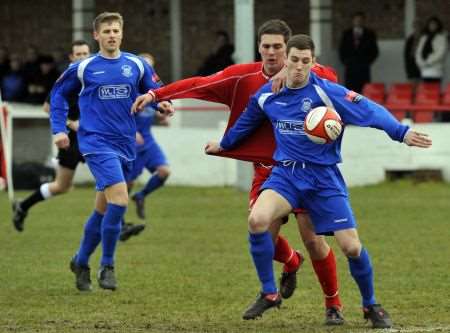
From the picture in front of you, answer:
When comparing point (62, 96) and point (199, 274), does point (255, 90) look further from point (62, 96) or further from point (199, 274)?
point (199, 274)

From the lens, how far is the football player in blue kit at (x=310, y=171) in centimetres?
846

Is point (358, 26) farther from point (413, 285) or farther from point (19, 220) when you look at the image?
point (413, 285)

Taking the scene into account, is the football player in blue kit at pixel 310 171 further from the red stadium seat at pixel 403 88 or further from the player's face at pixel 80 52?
the red stadium seat at pixel 403 88

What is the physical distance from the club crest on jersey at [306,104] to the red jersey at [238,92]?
2.10ft

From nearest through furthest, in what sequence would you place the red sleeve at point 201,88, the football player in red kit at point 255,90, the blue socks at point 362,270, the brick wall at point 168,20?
the blue socks at point 362,270 < the football player in red kit at point 255,90 < the red sleeve at point 201,88 < the brick wall at point 168,20

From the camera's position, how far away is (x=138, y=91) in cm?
1073

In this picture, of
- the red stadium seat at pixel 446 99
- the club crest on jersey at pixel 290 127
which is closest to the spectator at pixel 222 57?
the red stadium seat at pixel 446 99

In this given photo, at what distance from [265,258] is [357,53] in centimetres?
1372

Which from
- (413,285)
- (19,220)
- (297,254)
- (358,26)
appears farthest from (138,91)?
(358,26)

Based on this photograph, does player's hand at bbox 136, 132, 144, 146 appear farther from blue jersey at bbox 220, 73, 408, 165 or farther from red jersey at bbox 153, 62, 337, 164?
blue jersey at bbox 220, 73, 408, 165

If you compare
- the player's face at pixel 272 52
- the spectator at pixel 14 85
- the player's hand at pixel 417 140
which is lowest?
the spectator at pixel 14 85

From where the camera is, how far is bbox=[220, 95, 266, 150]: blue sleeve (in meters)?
8.90

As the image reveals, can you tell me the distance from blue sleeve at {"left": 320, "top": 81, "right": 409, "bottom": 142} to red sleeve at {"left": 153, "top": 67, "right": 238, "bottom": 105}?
0.93m

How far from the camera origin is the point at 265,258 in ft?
28.5
